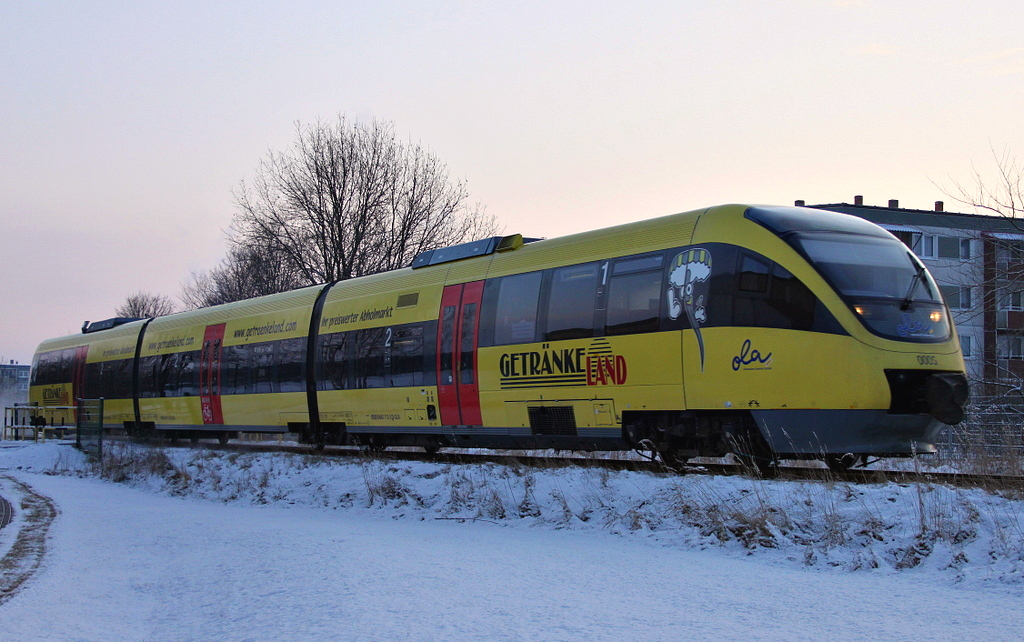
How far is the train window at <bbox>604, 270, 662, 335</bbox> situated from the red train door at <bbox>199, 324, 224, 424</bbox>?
1321 centimetres

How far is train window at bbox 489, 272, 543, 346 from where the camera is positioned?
564 inches

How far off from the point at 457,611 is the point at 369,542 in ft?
10.2

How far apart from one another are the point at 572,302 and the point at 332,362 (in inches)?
274

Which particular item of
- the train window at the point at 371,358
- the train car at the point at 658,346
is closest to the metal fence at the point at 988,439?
the train car at the point at 658,346

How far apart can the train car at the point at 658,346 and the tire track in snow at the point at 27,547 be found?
19.2ft

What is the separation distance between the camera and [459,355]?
15648 mm

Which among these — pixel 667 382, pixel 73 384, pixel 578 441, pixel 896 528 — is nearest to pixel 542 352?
pixel 578 441

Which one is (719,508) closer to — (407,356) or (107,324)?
(407,356)

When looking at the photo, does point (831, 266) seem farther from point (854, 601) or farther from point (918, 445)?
point (854, 601)

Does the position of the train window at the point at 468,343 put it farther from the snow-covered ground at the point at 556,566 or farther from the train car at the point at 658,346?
the snow-covered ground at the point at 556,566

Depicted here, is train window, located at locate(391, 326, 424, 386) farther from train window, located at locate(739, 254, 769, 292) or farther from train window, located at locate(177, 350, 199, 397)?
train window, located at locate(177, 350, 199, 397)

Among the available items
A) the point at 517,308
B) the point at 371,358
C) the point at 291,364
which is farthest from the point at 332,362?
the point at 517,308

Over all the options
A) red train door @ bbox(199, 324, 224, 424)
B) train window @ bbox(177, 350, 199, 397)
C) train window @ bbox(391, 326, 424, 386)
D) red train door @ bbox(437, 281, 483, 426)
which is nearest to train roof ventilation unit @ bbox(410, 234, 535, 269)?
red train door @ bbox(437, 281, 483, 426)

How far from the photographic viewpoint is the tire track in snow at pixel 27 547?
777 cm
